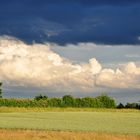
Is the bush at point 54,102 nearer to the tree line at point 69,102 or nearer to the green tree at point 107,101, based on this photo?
the tree line at point 69,102

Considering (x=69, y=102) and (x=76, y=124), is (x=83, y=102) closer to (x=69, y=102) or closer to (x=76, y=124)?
(x=69, y=102)

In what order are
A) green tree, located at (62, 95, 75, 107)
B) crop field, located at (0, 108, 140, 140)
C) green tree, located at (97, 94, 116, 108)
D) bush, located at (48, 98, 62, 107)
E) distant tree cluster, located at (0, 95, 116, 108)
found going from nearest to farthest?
crop field, located at (0, 108, 140, 140) < distant tree cluster, located at (0, 95, 116, 108) < bush, located at (48, 98, 62, 107) < green tree, located at (62, 95, 75, 107) < green tree, located at (97, 94, 116, 108)

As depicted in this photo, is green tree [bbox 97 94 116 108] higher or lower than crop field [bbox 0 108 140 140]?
higher

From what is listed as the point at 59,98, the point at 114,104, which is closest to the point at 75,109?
the point at 59,98

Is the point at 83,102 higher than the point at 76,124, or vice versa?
the point at 83,102

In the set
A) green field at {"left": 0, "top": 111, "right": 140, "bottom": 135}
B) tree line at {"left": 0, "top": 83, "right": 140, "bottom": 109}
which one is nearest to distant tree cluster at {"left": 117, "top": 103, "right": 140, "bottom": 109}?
tree line at {"left": 0, "top": 83, "right": 140, "bottom": 109}

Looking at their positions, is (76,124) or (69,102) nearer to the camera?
(76,124)

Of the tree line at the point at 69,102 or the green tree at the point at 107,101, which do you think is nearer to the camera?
the tree line at the point at 69,102

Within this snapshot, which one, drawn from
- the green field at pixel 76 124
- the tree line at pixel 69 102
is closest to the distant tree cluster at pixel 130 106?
the tree line at pixel 69 102

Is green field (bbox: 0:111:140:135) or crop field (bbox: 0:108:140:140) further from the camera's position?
green field (bbox: 0:111:140:135)

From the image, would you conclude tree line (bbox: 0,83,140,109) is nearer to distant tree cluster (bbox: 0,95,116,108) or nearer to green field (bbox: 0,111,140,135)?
distant tree cluster (bbox: 0,95,116,108)

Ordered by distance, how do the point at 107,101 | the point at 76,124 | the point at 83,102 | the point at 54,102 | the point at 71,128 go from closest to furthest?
1. the point at 71,128
2. the point at 76,124
3. the point at 54,102
4. the point at 83,102
5. the point at 107,101

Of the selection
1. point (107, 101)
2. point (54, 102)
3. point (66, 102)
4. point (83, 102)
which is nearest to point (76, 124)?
point (54, 102)

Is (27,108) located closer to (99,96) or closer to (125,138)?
(99,96)
